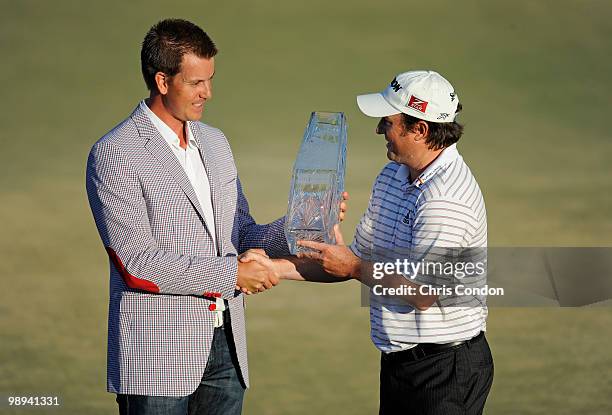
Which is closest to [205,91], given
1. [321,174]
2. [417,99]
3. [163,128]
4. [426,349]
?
[163,128]

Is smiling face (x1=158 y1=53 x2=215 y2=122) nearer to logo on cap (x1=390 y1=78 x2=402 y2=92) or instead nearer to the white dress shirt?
the white dress shirt

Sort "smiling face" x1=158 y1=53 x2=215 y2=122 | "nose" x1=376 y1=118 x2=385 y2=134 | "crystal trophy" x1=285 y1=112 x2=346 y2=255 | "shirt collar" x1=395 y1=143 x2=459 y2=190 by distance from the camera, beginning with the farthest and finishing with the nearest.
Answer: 1. "crystal trophy" x1=285 y1=112 x2=346 y2=255
2. "smiling face" x1=158 y1=53 x2=215 y2=122
3. "nose" x1=376 y1=118 x2=385 y2=134
4. "shirt collar" x1=395 y1=143 x2=459 y2=190

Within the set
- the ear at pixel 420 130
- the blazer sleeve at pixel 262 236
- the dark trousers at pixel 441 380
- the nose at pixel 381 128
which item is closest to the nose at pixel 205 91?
the blazer sleeve at pixel 262 236

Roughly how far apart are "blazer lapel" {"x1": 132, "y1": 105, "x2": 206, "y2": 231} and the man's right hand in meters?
0.22

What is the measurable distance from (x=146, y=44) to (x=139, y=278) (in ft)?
2.43

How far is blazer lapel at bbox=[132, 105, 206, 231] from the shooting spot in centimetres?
313

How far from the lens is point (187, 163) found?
323 cm

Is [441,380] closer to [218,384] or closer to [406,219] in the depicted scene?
[406,219]

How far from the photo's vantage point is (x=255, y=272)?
328cm

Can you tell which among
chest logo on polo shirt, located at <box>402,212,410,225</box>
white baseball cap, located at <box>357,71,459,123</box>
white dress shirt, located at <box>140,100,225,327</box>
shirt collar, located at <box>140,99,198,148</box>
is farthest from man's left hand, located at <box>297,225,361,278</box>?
shirt collar, located at <box>140,99,198,148</box>

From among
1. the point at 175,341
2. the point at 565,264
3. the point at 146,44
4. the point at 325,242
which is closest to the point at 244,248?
the point at 325,242

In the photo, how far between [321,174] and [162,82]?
570 mm

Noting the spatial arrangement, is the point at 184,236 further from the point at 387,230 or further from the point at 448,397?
the point at 448,397

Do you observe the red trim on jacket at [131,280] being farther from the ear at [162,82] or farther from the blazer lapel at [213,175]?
the ear at [162,82]
